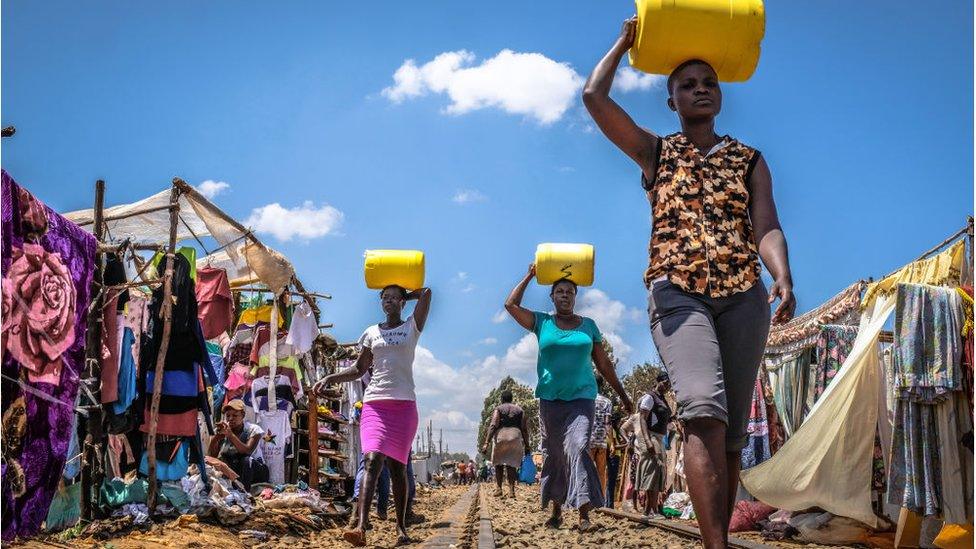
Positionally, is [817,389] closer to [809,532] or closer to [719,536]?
[809,532]

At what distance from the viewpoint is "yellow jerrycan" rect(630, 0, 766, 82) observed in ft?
13.1

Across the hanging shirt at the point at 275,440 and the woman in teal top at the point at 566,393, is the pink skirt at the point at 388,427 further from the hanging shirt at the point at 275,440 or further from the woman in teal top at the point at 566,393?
the hanging shirt at the point at 275,440

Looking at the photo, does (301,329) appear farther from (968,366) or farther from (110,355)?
(968,366)

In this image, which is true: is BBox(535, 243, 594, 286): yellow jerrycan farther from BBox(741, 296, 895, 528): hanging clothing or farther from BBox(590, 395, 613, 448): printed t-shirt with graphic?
BBox(590, 395, 613, 448): printed t-shirt with graphic

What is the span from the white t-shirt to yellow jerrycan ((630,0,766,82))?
3.98m

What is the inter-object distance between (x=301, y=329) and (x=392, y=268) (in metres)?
6.06

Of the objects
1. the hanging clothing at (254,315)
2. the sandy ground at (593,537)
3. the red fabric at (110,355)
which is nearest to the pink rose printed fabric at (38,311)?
the red fabric at (110,355)

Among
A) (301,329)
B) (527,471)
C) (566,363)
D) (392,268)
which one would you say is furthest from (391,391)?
(527,471)

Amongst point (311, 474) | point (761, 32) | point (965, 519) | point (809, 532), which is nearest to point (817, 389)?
point (809, 532)

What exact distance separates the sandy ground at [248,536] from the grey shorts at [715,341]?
12.8 ft

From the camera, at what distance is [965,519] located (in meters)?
6.20

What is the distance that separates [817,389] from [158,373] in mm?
6943

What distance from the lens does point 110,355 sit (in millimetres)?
7520

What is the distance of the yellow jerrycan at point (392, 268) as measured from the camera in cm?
861
